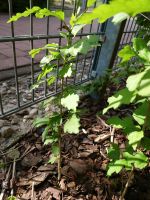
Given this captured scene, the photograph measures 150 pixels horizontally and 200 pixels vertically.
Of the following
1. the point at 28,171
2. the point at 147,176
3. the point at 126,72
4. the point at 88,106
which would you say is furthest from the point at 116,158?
the point at 126,72

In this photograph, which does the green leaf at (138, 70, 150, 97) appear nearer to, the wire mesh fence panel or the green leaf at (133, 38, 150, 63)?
the green leaf at (133, 38, 150, 63)

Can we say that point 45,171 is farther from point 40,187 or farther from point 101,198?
point 101,198

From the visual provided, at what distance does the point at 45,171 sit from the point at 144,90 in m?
1.17

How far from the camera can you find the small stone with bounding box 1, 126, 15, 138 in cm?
175

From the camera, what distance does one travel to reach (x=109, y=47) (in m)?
2.22

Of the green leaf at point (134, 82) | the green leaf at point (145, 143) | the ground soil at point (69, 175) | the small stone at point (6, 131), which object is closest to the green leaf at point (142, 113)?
the green leaf at point (145, 143)

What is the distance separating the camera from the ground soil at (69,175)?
1405 mm

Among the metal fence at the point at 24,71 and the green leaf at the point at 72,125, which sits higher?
the metal fence at the point at 24,71

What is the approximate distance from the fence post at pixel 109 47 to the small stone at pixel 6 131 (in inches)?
44.5

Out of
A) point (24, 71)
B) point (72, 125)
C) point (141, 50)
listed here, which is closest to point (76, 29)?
point (141, 50)

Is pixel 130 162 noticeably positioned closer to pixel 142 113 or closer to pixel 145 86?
pixel 142 113

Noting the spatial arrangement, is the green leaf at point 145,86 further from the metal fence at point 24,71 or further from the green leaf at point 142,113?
the metal fence at point 24,71

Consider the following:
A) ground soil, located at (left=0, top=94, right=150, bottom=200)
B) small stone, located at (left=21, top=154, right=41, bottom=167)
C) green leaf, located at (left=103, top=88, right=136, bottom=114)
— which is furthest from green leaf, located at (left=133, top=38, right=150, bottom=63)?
small stone, located at (left=21, top=154, right=41, bottom=167)

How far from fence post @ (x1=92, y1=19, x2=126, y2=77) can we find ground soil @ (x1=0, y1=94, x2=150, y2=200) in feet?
2.81
